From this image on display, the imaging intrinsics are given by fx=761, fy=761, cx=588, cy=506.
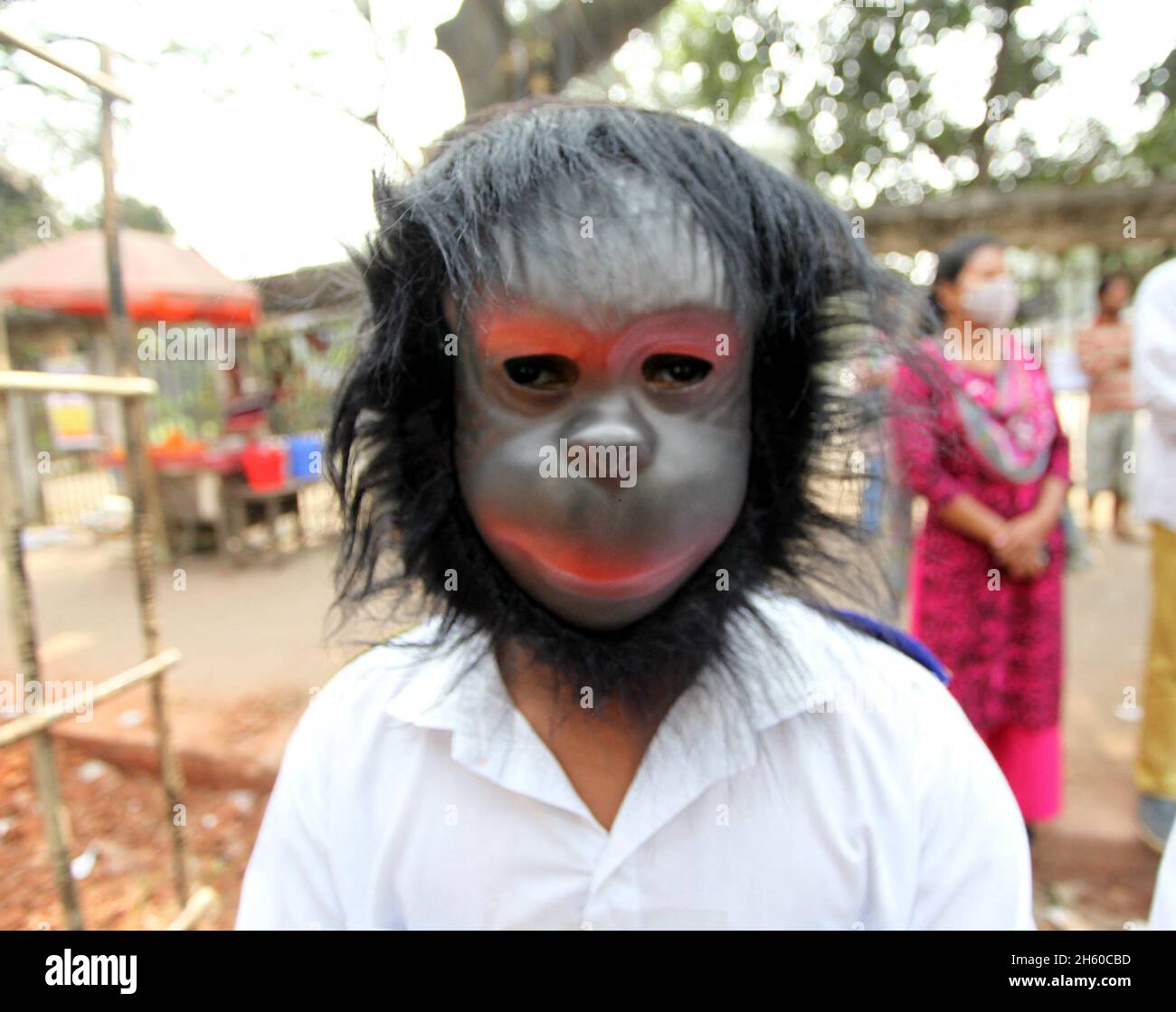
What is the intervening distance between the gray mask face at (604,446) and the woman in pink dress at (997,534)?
1154 millimetres

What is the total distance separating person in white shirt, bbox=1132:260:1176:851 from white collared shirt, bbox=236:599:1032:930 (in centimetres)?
151

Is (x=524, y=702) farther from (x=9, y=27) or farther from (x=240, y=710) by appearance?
(x=240, y=710)

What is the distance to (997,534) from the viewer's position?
188 centimetres

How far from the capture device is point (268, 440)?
239 inches

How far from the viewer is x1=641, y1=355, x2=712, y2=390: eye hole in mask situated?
79cm

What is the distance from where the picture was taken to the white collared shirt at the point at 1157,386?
1884mm

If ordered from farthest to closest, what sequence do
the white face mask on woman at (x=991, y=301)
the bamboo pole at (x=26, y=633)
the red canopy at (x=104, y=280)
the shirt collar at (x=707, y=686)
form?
the red canopy at (x=104, y=280)
the white face mask on woman at (x=991, y=301)
the bamboo pole at (x=26, y=633)
the shirt collar at (x=707, y=686)

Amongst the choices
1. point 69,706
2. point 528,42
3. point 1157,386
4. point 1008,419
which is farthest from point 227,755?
point 1157,386

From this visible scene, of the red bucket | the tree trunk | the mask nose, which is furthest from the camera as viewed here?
the red bucket

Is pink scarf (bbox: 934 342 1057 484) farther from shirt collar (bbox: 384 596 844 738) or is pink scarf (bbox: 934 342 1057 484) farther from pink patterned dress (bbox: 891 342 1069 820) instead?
shirt collar (bbox: 384 596 844 738)

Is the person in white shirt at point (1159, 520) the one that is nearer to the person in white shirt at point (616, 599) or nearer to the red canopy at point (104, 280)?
the person in white shirt at point (616, 599)

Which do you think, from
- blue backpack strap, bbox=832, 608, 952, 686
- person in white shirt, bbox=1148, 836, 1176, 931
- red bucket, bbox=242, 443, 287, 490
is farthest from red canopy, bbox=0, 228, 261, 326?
person in white shirt, bbox=1148, 836, 1176, 931

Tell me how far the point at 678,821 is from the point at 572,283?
592mm

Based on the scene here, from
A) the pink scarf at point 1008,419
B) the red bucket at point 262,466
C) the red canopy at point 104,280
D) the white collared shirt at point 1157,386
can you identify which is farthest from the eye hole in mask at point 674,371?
the red bucket at point 262,466
